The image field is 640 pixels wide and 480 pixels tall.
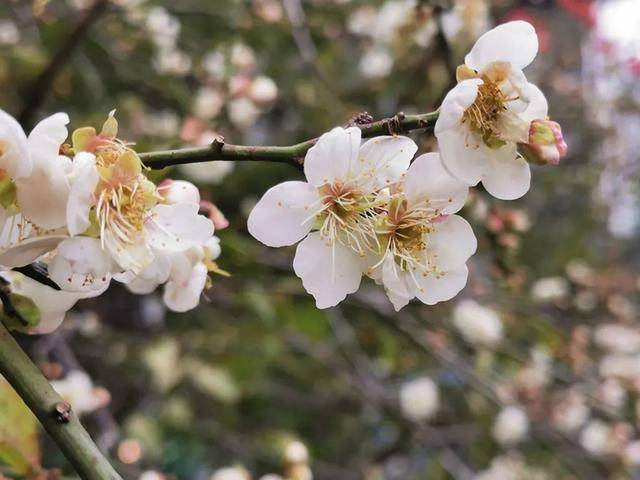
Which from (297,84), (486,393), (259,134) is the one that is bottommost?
(486,393)

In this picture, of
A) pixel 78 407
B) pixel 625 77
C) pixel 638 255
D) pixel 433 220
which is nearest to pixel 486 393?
pixel 78 407

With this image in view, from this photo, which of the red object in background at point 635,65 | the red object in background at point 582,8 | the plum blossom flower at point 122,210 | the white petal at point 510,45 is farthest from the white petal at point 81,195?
the red object in background at point 582,8

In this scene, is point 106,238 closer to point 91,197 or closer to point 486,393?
point 91,197

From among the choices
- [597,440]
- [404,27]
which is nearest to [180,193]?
[404,27]

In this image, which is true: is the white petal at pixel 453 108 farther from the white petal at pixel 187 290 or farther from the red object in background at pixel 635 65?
the red object in background at pixel 635 65

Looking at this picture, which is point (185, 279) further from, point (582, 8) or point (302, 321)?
point (582, 8)

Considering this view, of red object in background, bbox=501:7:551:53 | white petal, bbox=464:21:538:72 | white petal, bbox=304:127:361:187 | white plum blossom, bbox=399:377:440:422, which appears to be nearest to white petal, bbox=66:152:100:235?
white petal, bbox=304:127:361:187

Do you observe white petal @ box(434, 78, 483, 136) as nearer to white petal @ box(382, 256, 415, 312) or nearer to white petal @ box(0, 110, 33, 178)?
white petal @ box(382, 256, 415, 312)
